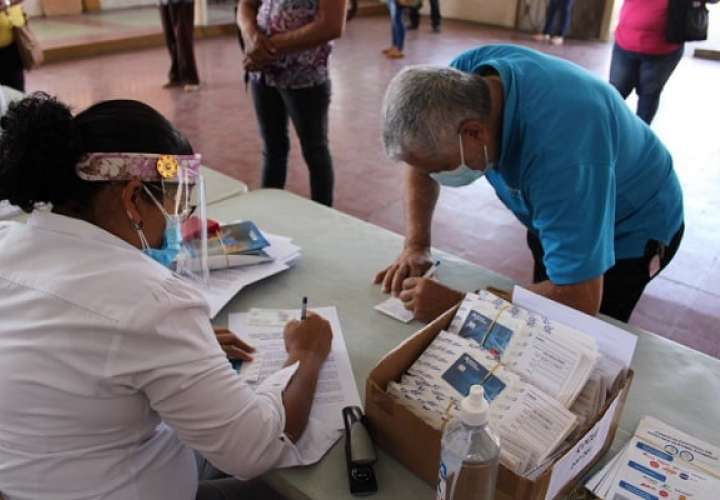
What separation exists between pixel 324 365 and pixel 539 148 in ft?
1.91

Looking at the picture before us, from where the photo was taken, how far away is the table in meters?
1.01

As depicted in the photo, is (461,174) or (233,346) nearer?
(233,346)

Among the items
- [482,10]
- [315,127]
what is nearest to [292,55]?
[315,127]

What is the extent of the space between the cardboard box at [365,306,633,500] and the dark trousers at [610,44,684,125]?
122 inches

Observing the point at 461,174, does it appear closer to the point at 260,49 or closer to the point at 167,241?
the point at 167,241

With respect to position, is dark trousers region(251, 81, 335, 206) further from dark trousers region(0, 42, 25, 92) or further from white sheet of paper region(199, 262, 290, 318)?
dark trousers region(0, 42, 25, 92)

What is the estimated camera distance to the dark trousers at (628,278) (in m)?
1.59

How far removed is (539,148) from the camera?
49.1 inches

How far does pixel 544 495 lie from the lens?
0.87 m

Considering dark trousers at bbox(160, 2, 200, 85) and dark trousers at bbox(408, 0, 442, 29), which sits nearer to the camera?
dark trousers at bbox(160, 2, 200, 85)

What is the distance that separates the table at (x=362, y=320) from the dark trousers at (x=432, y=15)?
7081 millimetres

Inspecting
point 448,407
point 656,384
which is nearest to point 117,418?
point 448,407

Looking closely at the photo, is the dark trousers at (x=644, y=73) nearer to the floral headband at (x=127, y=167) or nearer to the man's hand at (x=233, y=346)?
the man's hand at (x=233, y=346)

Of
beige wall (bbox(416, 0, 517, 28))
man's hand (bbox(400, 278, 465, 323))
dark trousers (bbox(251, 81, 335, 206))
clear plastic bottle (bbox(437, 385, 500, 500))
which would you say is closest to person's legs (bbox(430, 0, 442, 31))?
beige wall (bbox(416, 0, 517, 28))
